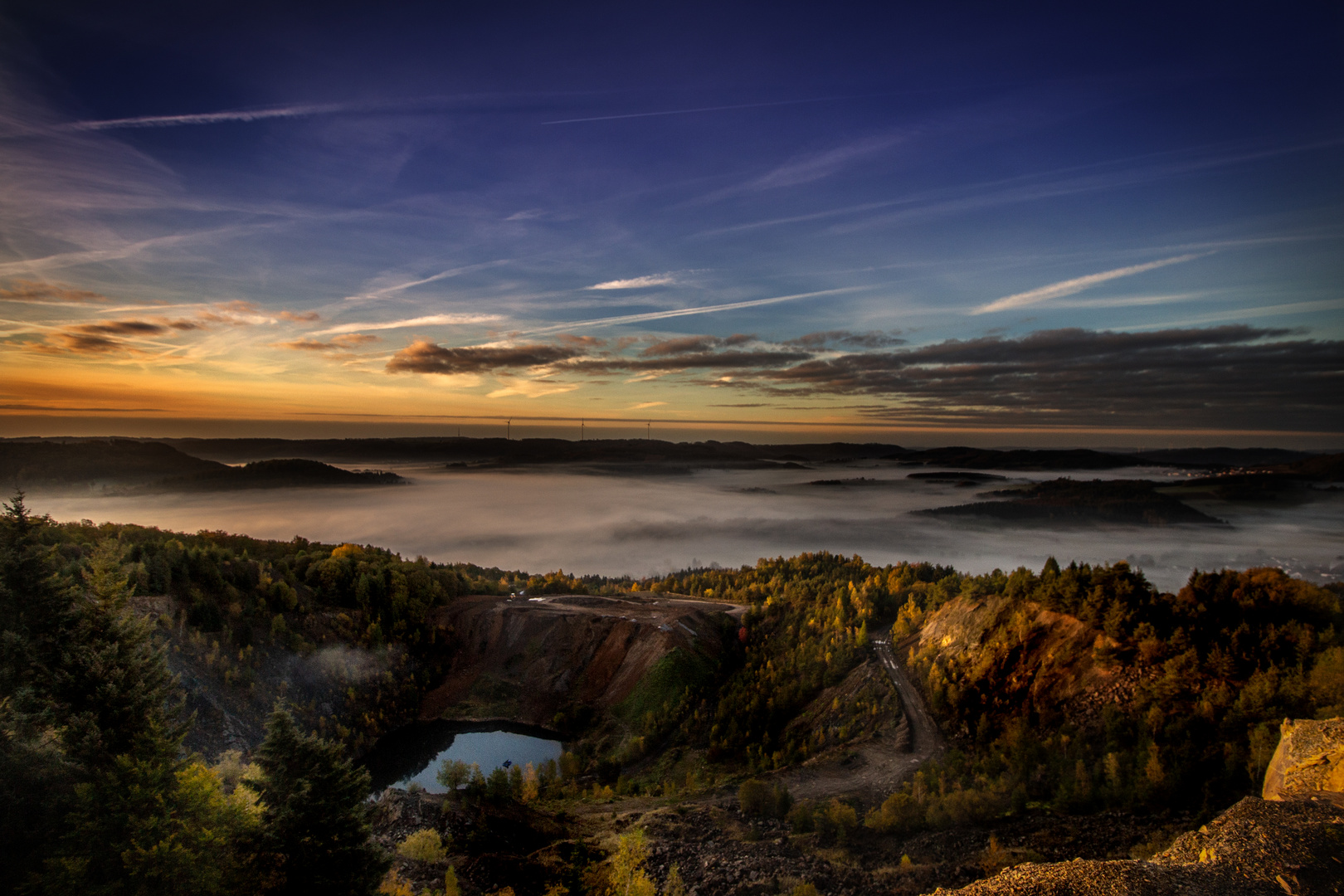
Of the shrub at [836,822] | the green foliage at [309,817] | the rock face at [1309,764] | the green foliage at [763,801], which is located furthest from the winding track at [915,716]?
the green foliage at [309,817]

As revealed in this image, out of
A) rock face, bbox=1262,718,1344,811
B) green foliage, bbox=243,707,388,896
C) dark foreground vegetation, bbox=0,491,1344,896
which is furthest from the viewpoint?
green foliage, bbox=243,707,388,896

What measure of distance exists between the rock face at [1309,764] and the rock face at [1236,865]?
74.6 inches

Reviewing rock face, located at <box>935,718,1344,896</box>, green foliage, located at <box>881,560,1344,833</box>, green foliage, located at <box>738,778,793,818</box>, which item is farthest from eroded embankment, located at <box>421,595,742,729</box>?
rock face, located at <box>935,718,1344,896</box>

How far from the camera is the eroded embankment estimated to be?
228 ft

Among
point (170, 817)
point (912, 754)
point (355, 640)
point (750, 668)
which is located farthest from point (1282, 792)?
point (355, 640)

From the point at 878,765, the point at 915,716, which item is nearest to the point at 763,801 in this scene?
the point at 878,765

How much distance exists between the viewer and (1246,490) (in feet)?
443

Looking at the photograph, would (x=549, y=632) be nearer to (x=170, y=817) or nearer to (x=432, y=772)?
(x=432, y=772)

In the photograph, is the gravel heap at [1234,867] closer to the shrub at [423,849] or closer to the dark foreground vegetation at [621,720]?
the dark foreground vegetation at [621,720]

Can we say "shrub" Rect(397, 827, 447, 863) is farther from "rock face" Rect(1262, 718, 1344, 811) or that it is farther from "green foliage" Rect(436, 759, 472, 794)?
"rock face" Rect(1262, 718, 1344, 811)

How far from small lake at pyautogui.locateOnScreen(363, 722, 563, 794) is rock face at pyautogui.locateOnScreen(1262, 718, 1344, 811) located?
58151mm

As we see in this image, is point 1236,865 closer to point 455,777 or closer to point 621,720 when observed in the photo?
point 455,777

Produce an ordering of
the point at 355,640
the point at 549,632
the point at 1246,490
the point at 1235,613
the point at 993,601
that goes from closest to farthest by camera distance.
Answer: the point at 1235,613 → the point at 993,601 → the point at 355,640 → the point at 549,632 → the point at 1246,490

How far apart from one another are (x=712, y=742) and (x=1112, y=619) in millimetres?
35318
